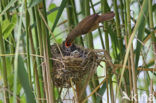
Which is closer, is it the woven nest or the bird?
the bird

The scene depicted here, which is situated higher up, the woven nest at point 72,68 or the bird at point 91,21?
the bird at point 91,21

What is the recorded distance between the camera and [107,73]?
2.43 feet

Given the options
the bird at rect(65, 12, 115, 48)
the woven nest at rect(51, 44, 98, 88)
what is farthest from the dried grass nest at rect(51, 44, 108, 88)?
the bird at rect(65, 12, 115, 48)

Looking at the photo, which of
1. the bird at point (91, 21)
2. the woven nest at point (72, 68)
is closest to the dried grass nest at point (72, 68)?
the woven nest at point (72, 68)

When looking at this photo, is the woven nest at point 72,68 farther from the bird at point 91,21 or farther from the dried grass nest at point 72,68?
the bird at point 91,21

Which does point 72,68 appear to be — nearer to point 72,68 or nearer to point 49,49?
point 72,68

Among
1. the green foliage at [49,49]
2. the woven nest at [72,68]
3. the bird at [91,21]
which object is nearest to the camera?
the green foliage at [49,49]

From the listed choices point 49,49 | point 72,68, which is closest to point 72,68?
point 72,68

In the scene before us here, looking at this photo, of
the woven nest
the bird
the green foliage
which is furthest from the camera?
the woven nest

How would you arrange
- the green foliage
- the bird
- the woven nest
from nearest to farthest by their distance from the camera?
1. the green foliage
2. the bird
3. the woven nest

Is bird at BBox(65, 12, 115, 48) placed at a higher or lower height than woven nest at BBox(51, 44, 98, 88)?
higher

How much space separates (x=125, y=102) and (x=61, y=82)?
0.23 m

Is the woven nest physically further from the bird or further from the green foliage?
the bird

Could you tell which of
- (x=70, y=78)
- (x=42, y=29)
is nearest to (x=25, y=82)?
(x=42, y=29)
